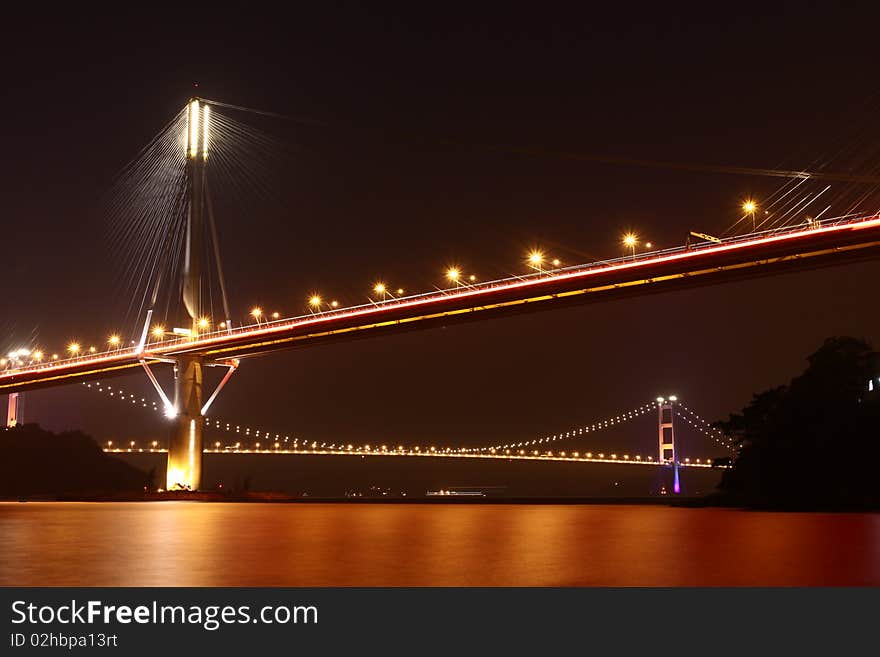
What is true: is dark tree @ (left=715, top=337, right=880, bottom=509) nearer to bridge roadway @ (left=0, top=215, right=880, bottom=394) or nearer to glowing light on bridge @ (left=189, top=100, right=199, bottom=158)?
bridge roadway @ (left=0, top=215, right=880, bottom=394)

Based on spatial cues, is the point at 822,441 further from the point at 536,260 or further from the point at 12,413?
the point at 12,413

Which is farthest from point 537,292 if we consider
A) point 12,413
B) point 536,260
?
point 12,413

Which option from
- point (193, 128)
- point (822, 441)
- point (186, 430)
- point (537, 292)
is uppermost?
point (193, 128)

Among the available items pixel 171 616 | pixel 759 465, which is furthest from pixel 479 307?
pixel 171 616

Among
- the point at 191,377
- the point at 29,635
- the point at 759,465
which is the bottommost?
the point at 29,635

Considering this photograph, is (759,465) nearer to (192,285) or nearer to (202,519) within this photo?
(202,519)

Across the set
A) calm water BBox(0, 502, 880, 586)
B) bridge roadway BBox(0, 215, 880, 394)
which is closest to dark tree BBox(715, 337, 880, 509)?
bridge roadway BBox(0, 215, 880, 394)

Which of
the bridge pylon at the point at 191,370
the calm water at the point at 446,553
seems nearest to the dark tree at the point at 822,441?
the calm water at the point at 446,553
